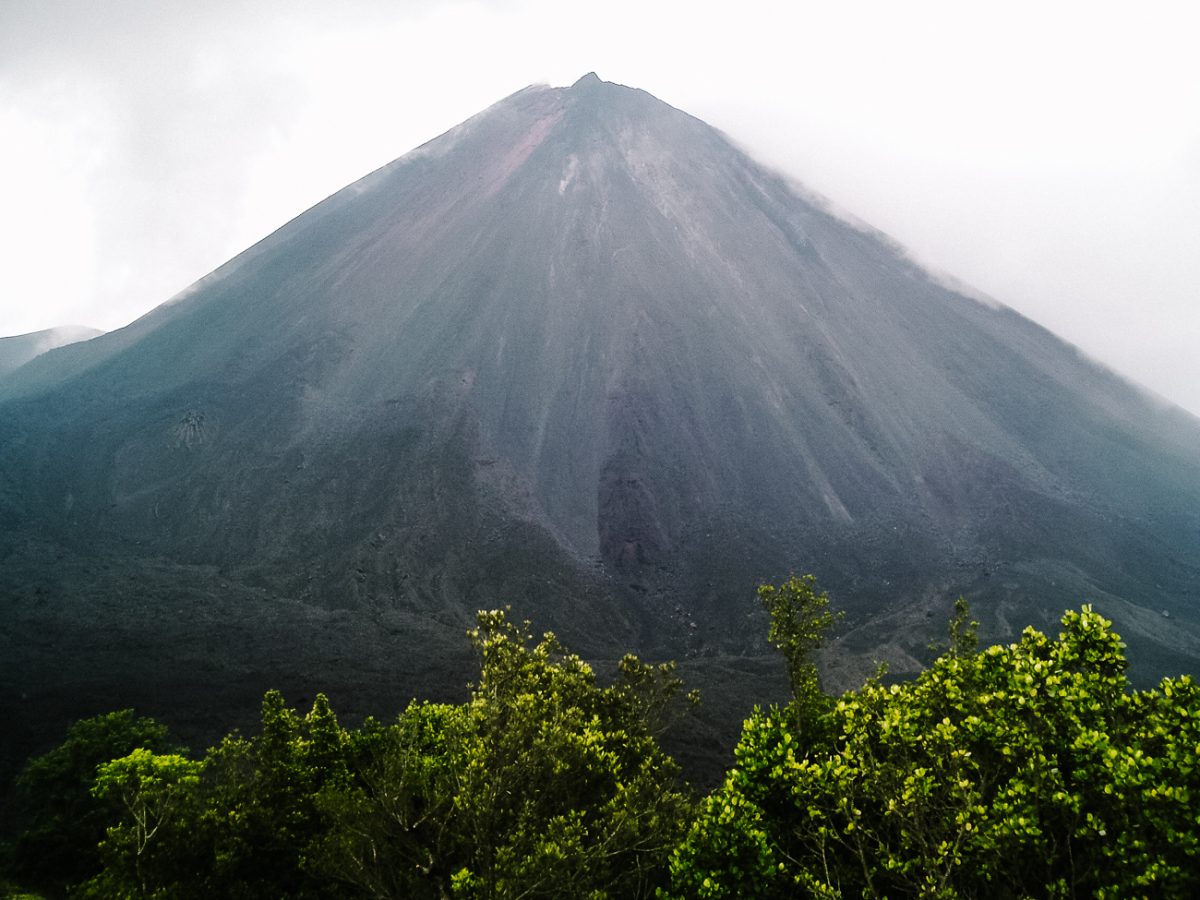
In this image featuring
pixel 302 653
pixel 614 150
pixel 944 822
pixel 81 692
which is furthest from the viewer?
pixel 614 150

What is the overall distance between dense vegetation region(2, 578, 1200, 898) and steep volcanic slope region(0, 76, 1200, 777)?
26.4m

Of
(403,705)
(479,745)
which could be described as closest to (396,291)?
(403,705)

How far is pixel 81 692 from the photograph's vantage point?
35969 mm

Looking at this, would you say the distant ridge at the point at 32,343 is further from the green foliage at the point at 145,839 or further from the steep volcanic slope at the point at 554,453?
the green foliage at the point at 145,839

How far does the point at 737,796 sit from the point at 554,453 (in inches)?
2138

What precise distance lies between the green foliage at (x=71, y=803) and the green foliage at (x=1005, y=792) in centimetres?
2066

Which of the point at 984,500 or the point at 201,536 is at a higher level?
the point at 201,536

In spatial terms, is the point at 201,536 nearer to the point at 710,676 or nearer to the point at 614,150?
the point at 710,676

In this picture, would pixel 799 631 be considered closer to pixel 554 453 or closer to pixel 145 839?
pixel 145 839

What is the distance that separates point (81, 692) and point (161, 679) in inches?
149

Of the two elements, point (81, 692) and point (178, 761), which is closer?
point (178, 761)

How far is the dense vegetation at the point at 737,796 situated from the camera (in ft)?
22.9

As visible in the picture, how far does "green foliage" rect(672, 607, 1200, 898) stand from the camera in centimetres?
636

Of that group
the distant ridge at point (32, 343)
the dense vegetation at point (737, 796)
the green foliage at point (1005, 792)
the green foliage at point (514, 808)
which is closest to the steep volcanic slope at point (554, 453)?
the dense vegetation at point (737, 796)
